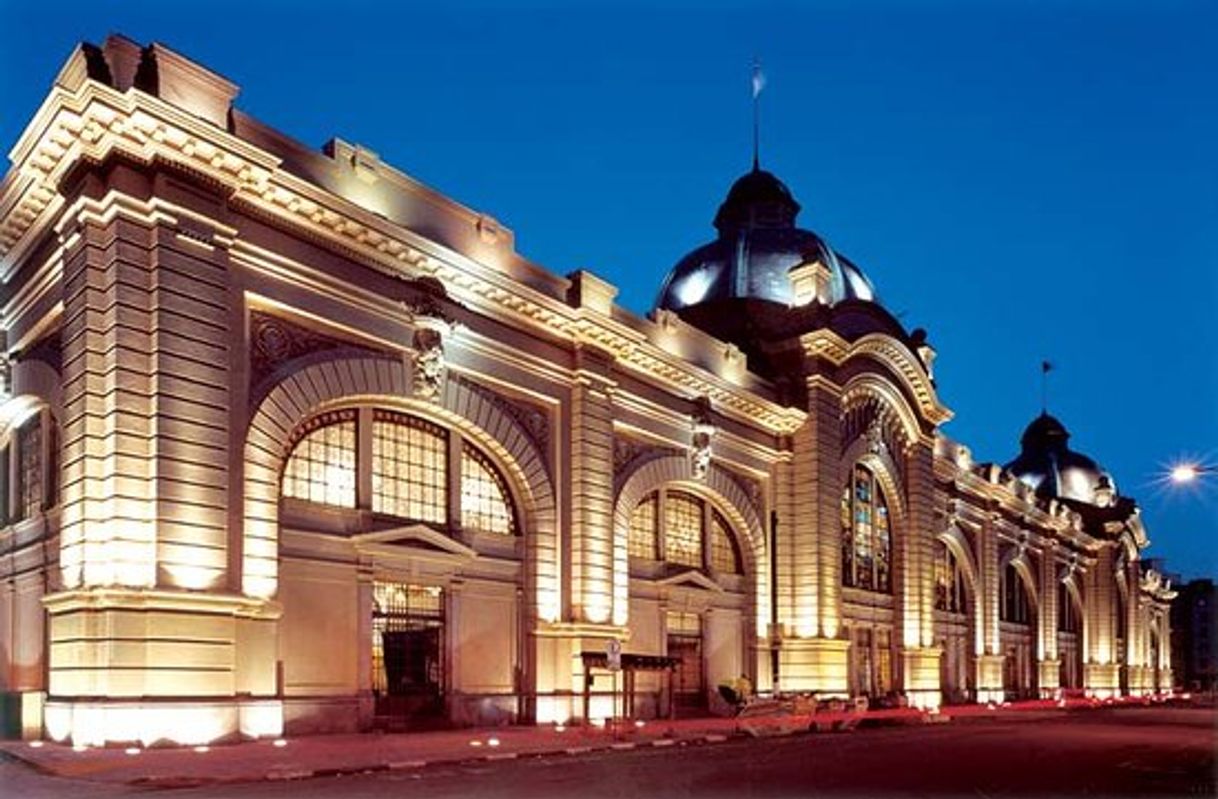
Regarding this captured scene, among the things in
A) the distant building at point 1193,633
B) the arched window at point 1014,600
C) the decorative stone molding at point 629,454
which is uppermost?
the decorative stone molding at point 629,454

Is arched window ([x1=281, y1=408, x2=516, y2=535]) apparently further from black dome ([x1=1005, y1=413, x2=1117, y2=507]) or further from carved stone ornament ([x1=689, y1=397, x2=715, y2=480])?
black dome ([x1=1005, y1=413, x2=1117, y2=507])

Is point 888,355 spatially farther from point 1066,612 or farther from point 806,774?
point 1066,612

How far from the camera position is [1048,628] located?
79.0 metres

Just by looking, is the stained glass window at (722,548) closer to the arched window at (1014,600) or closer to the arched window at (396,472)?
the arched window at (396,472)

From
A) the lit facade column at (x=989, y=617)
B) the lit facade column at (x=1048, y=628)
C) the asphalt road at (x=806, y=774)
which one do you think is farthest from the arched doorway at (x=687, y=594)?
the lit facade column at (x=1048, y=628)

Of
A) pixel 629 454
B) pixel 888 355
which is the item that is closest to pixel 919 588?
pixel 888 355

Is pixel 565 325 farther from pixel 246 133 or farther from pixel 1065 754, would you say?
pixel 1065 754

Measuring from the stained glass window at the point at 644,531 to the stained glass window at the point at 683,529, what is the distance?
1.69 feet

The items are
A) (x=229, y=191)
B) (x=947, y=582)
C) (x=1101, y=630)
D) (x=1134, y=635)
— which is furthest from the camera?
(x=1134, y=635)

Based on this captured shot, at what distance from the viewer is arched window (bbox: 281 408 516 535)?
2795cm

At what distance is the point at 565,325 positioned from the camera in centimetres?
3522

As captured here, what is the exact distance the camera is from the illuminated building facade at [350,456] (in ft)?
76.2

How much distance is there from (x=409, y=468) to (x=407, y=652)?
14.5ft

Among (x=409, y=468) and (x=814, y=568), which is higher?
(x=409, y=468)
